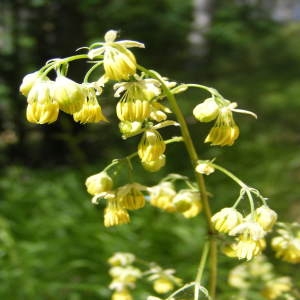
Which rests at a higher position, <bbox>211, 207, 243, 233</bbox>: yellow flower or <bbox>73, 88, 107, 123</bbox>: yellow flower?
<bbox>73, 88, 107, 123</bbox>: yellow flower

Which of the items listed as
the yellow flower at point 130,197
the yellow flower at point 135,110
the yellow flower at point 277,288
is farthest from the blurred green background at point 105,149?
the yellow flower at point 135,110

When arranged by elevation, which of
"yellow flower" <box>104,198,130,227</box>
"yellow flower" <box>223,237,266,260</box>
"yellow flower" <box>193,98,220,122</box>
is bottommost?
"yellow flower" <box>223,237,266,260</box>

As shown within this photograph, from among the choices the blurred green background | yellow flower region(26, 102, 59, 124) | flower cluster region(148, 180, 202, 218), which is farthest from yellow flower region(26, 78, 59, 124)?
the blurred green background

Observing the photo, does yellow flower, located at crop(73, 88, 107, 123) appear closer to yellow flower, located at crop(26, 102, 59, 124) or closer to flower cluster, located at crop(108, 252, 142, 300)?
yellow flower, located at crop(26, 102, 59, 124)

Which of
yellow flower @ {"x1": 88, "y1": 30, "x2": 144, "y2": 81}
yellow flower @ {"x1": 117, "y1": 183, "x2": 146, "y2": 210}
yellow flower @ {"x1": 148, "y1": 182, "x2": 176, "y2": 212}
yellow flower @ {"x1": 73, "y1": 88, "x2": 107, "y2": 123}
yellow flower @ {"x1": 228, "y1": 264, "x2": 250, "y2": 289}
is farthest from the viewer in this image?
yellow flower @ {"x1": 228, "y1": 264, "x2": 250, "y2": 289}

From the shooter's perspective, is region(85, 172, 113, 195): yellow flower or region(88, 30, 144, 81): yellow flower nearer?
region(88, 30, 144, 81): yellow flower

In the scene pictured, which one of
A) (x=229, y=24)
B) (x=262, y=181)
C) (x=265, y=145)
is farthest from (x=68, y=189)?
(x=229, y=24)

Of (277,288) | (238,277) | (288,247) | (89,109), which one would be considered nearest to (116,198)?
(89,109)
